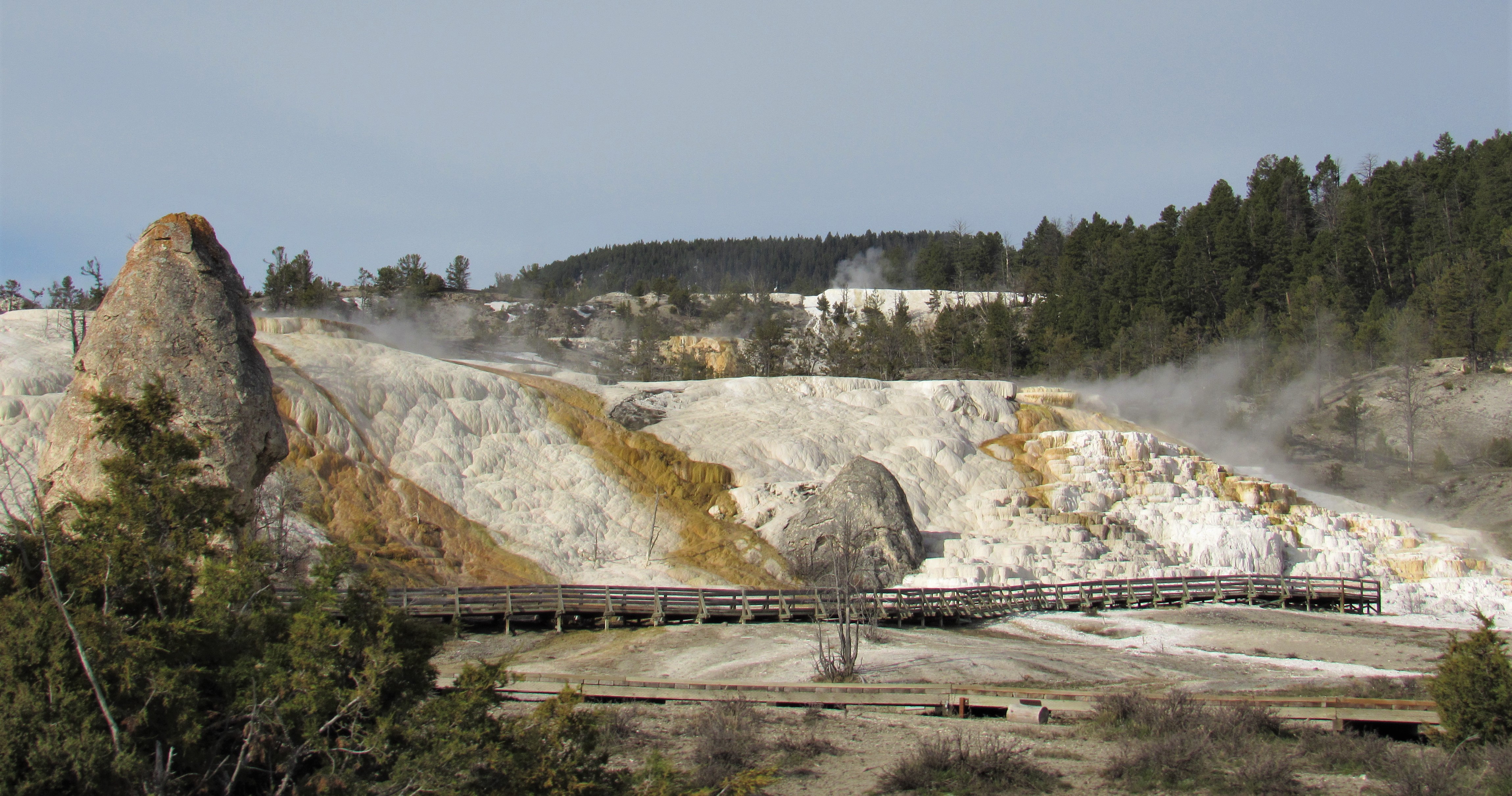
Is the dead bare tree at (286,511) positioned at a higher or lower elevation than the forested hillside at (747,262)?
lower

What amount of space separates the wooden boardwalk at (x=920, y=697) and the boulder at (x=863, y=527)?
12.0m

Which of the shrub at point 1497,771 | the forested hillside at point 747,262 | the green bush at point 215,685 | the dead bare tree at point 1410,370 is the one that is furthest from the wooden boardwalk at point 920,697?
the forested hillside at point 747,262

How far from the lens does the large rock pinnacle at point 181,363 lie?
12305 mm

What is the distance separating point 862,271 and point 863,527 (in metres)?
116

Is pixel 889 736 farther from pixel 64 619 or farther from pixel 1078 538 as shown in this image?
pixel 1078 538

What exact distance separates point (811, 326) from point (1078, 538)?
5857 centimetres

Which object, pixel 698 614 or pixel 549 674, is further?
pixel 698 614

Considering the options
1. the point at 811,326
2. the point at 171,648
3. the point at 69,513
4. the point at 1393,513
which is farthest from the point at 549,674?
the point at 811,326

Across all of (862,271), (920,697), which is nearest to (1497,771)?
(920,697)

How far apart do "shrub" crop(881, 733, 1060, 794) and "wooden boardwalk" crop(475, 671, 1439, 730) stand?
2.54m

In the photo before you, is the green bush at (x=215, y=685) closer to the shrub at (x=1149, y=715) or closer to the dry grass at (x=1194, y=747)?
the dry grass at (x=1194, y=747)

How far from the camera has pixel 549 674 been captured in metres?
15.1

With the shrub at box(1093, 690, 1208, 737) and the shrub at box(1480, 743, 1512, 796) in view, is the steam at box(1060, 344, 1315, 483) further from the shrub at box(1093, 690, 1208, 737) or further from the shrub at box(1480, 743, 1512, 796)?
the shrub at box(1480, 743, 1512, 796)

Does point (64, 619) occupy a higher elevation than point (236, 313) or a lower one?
lower
